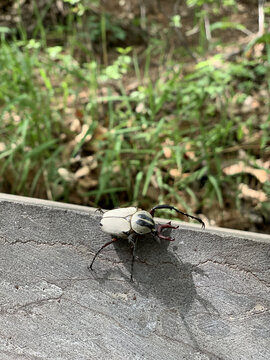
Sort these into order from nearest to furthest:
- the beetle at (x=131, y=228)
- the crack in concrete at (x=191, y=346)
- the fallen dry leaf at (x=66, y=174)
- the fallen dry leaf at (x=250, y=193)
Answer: the crack in concrete at (x=191, y=346) → the beetle at (x=131, y=228) → the fallen dry leaf at (x=250, y=193) → the fallen dry leaf at (x=66, y=174)

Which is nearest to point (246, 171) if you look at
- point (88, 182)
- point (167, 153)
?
point (167, 153)

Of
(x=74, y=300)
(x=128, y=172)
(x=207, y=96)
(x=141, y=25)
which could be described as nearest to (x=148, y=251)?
(x=74, y=300)

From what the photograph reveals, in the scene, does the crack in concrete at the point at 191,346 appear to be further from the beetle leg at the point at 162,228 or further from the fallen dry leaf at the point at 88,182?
the fallen dry leaf at the point at 88,182

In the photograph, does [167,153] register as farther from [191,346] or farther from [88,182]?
[191,346]

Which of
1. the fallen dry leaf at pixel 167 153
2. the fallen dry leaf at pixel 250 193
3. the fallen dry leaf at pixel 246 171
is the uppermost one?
the fallen dry leaf at pixel 167 153

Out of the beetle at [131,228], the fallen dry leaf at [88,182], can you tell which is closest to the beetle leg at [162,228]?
the beetle at [131,228]

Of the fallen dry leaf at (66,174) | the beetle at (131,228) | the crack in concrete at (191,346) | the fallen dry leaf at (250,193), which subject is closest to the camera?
the crack in concrete at (191,346)

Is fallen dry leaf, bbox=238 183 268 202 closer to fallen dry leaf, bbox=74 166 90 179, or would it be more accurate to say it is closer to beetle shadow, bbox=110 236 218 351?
fallen dry leaf, bbox=74 166 90 179
